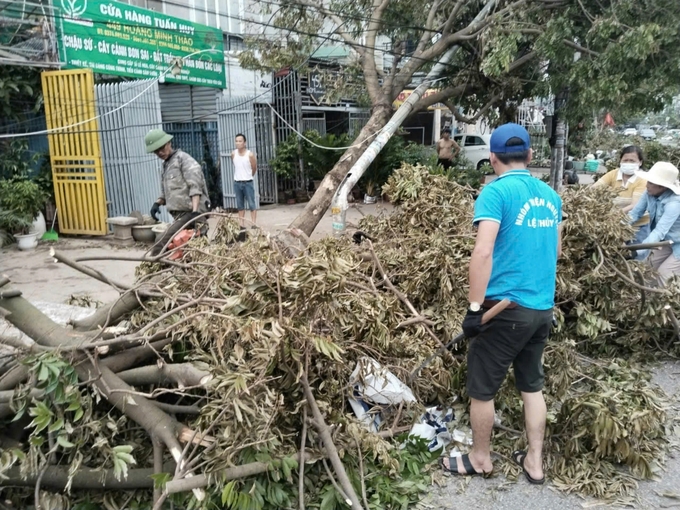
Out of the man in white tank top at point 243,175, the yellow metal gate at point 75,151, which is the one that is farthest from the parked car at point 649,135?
the yellow metal gate at point 75,151

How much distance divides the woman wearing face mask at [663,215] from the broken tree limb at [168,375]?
3979 millimetres

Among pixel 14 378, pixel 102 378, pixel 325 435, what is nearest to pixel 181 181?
pixel 14 378

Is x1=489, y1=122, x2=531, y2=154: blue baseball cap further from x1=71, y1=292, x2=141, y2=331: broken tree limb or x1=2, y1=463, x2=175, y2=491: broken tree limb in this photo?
x1=2, y1=463, x2=175, y2=491: broken tree limb

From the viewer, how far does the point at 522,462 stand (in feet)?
10.1

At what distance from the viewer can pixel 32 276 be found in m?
6.95

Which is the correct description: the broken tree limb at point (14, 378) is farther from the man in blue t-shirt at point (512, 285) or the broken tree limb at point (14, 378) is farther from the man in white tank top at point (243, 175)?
the man in white tank top at point (243, 175)

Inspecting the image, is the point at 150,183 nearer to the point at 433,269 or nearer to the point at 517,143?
the point at 433,269

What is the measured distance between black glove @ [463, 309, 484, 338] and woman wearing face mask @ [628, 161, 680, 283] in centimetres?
269

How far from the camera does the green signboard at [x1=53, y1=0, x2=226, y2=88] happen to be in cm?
896

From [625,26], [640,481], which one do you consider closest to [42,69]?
[625,26]

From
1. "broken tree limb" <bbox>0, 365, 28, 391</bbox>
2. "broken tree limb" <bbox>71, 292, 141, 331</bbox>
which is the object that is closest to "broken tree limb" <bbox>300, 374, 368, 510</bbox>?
"broken tree limb" <bbox>71, 292, 141, 331</bbox>

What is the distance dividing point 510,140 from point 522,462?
71.2 inches

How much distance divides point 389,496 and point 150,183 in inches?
324

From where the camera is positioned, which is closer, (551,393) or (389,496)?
(389,496)
